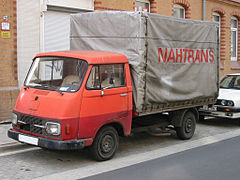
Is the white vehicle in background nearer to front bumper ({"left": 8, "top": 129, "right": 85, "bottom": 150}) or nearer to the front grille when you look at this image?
front bumper ({"left": 8, "top": 129, "right": 85, "bottom": 150})

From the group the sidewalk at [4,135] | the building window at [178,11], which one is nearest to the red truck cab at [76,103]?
the sidewalk at [4,135]

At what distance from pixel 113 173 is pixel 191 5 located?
47.0ft

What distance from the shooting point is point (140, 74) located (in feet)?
23.1

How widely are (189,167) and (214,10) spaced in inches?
616

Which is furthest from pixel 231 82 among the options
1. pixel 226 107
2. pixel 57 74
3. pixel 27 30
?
pixel 57 74

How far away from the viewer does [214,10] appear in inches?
793

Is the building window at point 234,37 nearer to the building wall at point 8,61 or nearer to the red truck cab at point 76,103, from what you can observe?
the building wall at point 8,61

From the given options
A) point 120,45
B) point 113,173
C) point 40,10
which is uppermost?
point 40,10

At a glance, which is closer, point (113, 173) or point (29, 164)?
point (113, 173)

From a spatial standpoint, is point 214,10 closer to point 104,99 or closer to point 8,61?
point 8,61

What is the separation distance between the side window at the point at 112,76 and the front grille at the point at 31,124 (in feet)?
4.30

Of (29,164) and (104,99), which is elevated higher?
(104,99)

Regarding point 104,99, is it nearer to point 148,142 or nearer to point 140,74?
point 140,74

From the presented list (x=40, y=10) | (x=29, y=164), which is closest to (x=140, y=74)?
(x=29, y=164)
